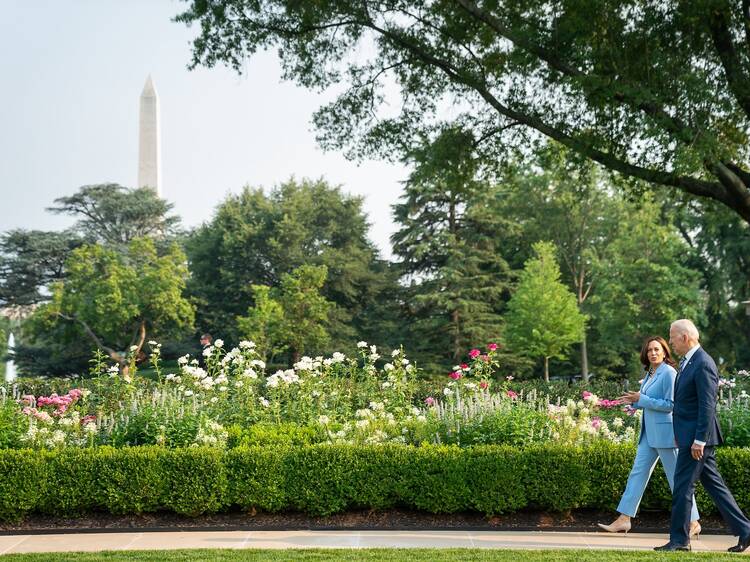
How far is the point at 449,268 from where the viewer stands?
107ft

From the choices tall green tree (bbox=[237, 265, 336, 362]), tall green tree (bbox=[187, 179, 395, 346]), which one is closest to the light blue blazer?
tall green tree (bbox=[237, 265, 336, 362])

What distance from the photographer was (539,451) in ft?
23.4

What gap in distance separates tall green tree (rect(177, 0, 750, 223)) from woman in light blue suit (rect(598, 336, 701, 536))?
379 centimetres

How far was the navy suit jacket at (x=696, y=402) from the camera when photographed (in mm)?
5688

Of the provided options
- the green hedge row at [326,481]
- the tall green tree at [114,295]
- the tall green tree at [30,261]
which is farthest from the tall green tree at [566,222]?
the green hedge row at [326,481]

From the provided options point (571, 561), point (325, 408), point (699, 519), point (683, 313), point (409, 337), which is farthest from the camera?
point (409, 337)

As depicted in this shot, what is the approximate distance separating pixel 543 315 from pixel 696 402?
25342 millimetres

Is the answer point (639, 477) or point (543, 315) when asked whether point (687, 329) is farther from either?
point (543, 315)

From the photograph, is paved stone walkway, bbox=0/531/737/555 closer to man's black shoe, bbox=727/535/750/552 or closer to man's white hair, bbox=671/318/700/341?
man's black shoe, bbox=727/535/750/552

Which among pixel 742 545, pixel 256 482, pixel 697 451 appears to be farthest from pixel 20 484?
pixel 742 545

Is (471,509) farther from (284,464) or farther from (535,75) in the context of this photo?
(535,75)

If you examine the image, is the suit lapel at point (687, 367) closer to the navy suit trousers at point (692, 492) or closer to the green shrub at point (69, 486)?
the navy suit trousers at point (692, 492)

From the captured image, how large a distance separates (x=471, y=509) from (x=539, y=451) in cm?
78

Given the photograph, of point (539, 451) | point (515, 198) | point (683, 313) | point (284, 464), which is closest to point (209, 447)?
point (284, 464)
